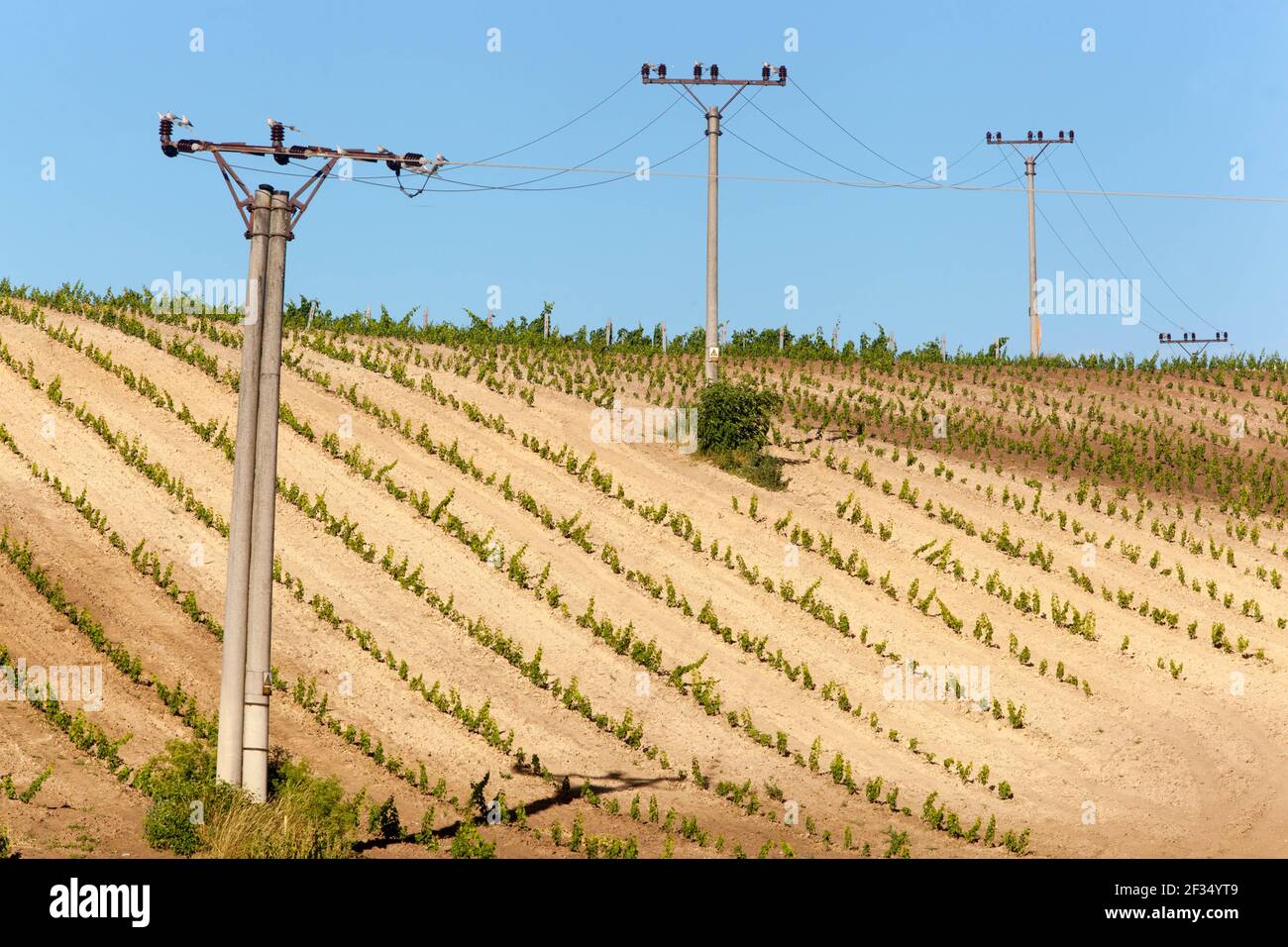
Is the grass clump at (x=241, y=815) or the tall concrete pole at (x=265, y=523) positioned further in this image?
the tall concrete pole at (x=265, y=523)

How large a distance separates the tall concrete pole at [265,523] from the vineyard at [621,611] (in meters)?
0.59

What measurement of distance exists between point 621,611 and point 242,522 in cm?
1146

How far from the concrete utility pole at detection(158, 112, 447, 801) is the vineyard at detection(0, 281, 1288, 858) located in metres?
0.71

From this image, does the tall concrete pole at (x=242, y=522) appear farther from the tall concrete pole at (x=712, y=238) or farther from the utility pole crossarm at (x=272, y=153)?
the tall concrete pole at (x=712, y=238)

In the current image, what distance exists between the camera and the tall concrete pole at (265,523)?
15344 mm

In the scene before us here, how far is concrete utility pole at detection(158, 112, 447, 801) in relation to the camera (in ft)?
50.3

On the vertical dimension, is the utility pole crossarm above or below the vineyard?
above

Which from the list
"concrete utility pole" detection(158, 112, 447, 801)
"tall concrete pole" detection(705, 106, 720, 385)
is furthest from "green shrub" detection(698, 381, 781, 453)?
"concrete utility pole" detection(158, 112, 447, 801)

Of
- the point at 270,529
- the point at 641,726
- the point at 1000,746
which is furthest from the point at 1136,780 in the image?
the point at 270,529

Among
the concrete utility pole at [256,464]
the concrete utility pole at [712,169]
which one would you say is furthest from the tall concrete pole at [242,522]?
the concrete utility pole at [712,169]

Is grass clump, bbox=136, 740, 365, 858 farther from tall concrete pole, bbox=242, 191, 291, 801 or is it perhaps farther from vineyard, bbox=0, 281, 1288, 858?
tall concrete pole, bbox=242, 191, 291, 801
